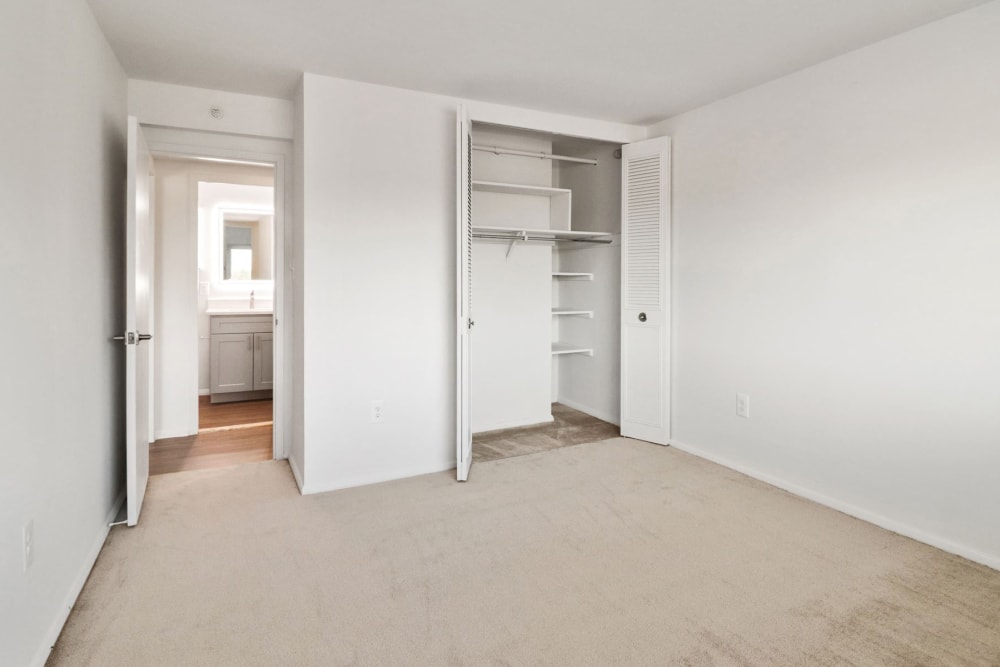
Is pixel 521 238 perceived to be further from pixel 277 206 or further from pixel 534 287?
pixel 277 206

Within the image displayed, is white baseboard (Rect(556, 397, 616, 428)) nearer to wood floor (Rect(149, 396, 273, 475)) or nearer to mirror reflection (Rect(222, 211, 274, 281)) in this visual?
wood floor (Rect(149, 396, 273, 475))

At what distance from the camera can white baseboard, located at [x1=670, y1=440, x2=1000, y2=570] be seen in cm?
228

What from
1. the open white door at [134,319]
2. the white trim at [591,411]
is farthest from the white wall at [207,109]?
the white trim at [591,411]

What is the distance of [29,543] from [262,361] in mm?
4134

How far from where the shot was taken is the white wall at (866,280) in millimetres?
2281

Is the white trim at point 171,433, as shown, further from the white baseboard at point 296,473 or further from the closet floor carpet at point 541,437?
the closet floor carpet at point 541,437

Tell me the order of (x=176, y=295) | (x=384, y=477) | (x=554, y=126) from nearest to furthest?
(x=384, y=477) < (x=554, y=126) < (x=176, y=295)

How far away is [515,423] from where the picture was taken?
4422 millimetres

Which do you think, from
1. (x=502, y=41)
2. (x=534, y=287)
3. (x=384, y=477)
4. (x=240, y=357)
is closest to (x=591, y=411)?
(x=534, y=287)

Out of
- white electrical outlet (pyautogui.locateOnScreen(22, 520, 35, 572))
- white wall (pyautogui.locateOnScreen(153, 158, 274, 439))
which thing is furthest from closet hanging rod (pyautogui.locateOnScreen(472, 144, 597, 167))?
white electrical outlet (pyautogui.locateOnScreen(22, 520, 35, 572))

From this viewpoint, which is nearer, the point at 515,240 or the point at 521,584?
the point at 521,584

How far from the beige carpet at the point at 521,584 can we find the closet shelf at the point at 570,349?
1.67 meters

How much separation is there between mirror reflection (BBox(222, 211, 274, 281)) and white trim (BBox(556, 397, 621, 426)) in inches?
140

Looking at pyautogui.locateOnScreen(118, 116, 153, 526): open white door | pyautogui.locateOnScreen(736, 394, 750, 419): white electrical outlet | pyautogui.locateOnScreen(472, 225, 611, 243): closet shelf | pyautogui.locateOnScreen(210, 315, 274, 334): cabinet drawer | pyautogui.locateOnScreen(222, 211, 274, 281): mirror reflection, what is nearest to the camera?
pyautogui.locateOnScreen(118, 116, 153, 526): open white door
